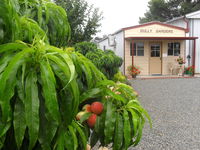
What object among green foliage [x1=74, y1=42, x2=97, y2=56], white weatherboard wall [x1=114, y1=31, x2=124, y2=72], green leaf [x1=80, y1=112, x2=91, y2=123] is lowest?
green leaf [x1=80, y1=112, x2=91, y2=123]

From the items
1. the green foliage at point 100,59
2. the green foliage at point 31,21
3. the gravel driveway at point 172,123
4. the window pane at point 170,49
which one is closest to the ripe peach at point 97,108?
the green foliage at point 31,21

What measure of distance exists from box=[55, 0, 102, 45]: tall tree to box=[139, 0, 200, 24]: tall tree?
22.6 meters

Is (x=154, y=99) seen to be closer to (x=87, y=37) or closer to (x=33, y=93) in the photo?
(x=87, y=37)

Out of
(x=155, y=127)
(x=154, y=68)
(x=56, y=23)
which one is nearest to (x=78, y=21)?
(x=155, y=127)

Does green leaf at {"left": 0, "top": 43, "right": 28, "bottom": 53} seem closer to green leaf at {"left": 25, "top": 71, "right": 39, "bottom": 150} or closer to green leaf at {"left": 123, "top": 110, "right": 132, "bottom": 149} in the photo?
green leaf at {"left": 25, "top": 71, "right": 39, "bottom": 150}

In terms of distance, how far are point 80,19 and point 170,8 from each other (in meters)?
24.4

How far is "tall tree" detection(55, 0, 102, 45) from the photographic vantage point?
24.6 feet

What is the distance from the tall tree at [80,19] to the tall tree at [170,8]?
22.6 metres

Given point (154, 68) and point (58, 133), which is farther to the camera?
point (154, 68)

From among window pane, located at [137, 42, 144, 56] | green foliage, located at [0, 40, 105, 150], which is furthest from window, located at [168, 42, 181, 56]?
green foliage, located at [0, 40, 105, 150]

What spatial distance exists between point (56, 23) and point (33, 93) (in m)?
0.72

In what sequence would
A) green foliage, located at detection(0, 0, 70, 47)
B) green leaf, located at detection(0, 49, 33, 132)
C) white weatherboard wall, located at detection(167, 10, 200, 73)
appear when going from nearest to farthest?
green leaf, located at detection(0, 49, 33, 132) < green foliage, located at detection(0, 0, 70, 47) < white weatherboard wall, located at detection(167, 10, 200, 73)

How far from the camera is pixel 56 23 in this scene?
131 centimetres

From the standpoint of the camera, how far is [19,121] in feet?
2.38
